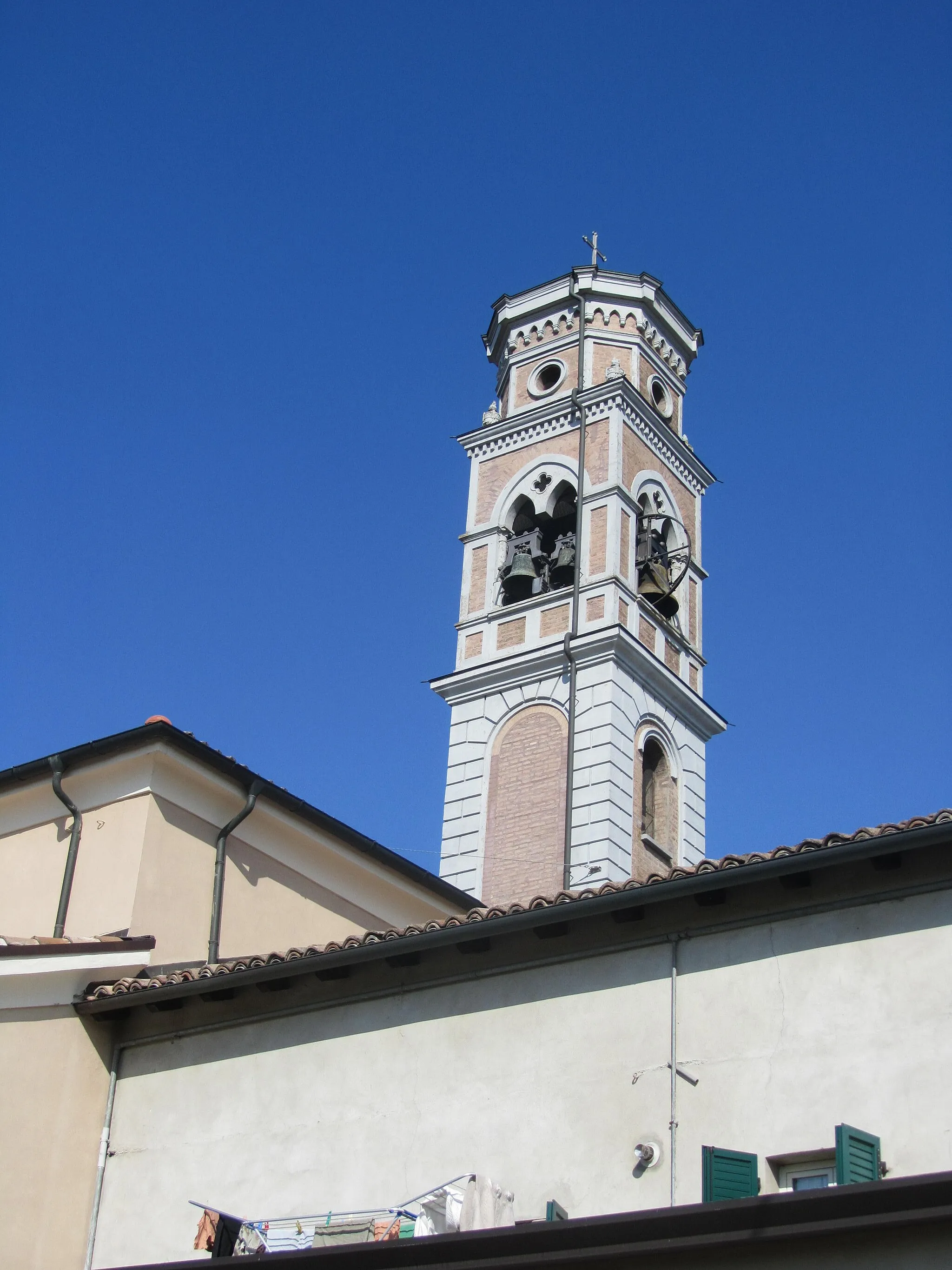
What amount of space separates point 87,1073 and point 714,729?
17.6 metres

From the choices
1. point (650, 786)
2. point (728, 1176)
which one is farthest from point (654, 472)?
point (728, 1176)

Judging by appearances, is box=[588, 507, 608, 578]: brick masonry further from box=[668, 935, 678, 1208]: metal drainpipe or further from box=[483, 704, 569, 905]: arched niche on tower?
box=[668, 935, 678, 1208]: metal drainpipe

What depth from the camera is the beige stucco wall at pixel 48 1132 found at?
1296 cm

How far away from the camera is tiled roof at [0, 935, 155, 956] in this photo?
13484mm

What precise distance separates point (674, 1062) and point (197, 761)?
6.94 metres

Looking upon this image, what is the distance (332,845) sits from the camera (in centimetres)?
1780

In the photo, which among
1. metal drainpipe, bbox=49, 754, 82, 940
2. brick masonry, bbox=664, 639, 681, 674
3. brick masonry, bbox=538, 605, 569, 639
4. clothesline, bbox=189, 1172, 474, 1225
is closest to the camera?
clothesline, bbox=189, 1172, 474, 1225

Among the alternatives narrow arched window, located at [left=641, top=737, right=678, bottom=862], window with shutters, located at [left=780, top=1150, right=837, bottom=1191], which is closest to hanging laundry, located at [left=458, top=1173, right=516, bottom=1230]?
window with shutters, located at [left=780, top=1150, right=837, bottom=1191]

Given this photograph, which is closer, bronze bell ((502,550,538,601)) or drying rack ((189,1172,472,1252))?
drying rack ((189,1172,472,1252))

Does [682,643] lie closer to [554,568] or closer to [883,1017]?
[554,568]

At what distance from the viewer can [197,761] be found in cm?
1655

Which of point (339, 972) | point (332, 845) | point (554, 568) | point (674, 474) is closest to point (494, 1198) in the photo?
point (339, 972)

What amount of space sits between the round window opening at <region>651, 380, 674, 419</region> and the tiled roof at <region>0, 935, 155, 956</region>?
19.8 meters

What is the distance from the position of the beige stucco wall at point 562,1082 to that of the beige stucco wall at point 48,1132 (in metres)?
0.22
